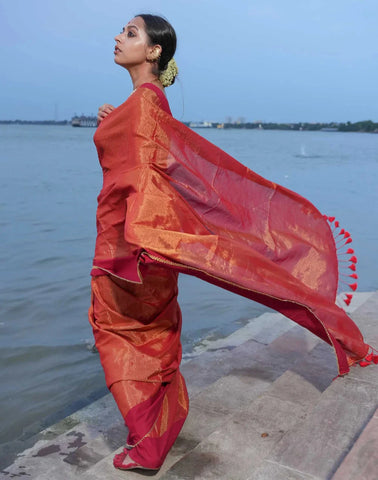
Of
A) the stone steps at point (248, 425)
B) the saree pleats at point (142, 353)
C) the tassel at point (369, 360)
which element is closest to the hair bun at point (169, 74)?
the saree pleats at point (142, 353)

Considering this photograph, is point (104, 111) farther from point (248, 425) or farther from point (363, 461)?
point (363, 461)

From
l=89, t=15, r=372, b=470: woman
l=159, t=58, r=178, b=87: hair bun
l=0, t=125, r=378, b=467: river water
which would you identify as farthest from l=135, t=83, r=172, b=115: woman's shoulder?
l=0, t=125, r=378, b=467: river water

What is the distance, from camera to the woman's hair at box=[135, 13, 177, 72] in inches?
106

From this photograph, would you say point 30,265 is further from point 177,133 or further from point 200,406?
point 177,133

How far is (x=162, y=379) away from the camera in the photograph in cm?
270

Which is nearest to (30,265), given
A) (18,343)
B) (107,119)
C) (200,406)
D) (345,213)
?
(18,343)

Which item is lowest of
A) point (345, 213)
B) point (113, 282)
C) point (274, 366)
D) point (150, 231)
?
point (345, 213)

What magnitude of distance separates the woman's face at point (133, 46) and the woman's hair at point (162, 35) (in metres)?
0.03

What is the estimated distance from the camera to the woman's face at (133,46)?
8.80ft

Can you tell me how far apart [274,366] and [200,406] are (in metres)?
0.88

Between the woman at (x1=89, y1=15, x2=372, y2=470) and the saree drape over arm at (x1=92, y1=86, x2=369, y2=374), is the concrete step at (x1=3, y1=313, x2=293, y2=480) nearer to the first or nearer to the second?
the woman at (x1=89, y1=15, x2=372, y2=470)

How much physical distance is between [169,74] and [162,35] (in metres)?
0.18

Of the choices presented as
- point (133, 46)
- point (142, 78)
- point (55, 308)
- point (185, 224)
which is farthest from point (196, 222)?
point (55, 308)

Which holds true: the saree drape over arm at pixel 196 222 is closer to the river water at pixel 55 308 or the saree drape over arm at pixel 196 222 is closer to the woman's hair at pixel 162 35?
the woman's hair at pixel 162 35
